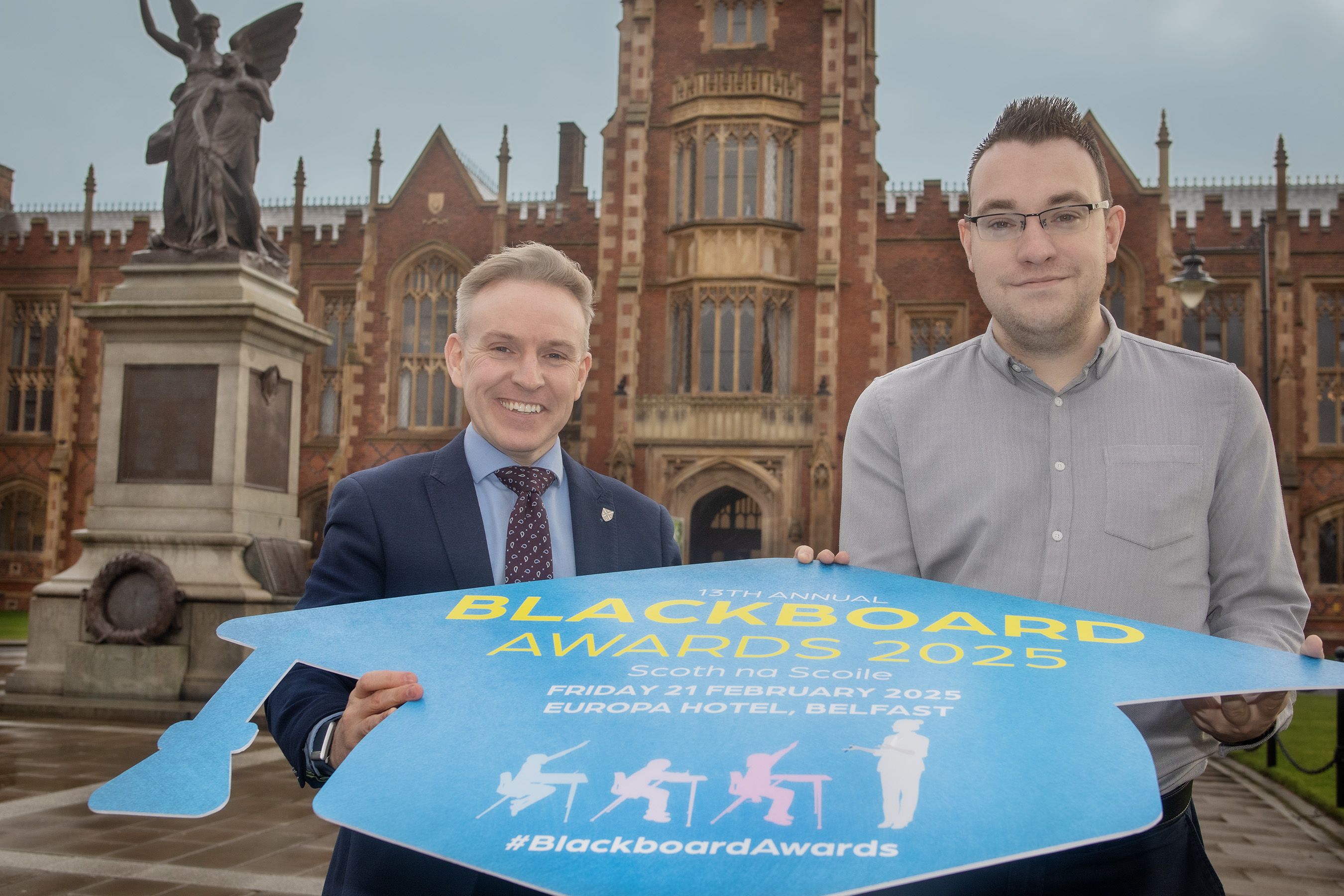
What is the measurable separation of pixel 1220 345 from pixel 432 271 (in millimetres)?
20937

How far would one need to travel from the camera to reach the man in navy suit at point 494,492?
2.33 metres

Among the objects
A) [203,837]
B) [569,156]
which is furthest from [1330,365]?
[203,837]

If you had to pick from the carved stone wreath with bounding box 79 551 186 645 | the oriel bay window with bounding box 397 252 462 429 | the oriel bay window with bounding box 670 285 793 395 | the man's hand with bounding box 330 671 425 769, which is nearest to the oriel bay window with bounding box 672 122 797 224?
the oriel bay window with bounding box 670 285 793 395

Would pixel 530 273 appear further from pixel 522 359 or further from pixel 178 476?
pixel 178 476

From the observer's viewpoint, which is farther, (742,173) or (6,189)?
(6,189)

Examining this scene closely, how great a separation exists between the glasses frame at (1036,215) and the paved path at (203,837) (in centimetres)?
381

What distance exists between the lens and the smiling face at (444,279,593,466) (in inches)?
92.6

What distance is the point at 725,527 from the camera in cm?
2884

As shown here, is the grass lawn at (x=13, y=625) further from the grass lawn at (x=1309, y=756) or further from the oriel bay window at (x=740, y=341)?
the grass lawn at (x=1309, y=756)

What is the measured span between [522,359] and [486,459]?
0.27 meters

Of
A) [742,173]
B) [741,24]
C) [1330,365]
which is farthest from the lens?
[1330,365]

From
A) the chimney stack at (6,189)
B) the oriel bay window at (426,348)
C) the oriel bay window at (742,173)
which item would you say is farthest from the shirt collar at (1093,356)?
the chimney stack at (6,189)

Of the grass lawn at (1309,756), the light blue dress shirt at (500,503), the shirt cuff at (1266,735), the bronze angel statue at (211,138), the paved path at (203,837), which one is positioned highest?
the bronze angel statue at (211,138)

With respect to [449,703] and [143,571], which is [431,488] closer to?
[449,703]
